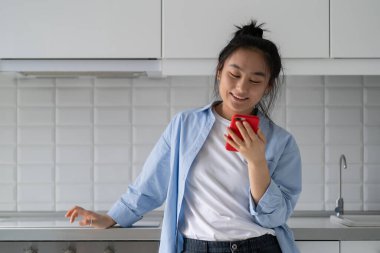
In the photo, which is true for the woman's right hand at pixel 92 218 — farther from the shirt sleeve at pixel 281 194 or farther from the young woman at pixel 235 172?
the shirt sleeve at pixel 281 194

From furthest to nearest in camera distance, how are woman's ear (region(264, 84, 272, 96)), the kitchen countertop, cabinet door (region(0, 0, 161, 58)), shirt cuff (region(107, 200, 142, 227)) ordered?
1. cabinet door (region(0, 0, 161, 58))
2. the kitchen countertop
3. shirt cuff (region(107, 200, 142, 227))
4. woman's ear (region(264, 84, 272, 96))

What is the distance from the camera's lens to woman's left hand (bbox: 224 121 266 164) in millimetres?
1189

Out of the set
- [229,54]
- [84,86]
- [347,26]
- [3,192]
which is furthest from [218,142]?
[3,192]

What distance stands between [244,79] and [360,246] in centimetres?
83

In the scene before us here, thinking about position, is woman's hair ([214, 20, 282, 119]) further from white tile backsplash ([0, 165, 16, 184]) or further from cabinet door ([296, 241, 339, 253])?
white tile backsplash ([0, 165, 16, 184])

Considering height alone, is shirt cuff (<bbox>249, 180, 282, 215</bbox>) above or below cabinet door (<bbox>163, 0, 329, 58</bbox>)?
below

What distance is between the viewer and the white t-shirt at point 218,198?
4.04ft

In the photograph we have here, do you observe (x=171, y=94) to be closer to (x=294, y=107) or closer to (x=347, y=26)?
(x=294, y=107)

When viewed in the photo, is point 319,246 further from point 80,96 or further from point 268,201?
point 80,96

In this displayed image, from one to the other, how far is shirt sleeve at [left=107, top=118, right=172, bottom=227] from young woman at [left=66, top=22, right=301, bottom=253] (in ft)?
0.17

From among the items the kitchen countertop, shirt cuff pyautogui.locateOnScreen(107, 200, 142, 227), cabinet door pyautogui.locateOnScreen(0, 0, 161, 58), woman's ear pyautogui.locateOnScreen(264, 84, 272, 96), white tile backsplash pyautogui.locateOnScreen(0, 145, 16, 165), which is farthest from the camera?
white tile backsplash pyautogui.locateOnScreen(0, 145, 16, 165)

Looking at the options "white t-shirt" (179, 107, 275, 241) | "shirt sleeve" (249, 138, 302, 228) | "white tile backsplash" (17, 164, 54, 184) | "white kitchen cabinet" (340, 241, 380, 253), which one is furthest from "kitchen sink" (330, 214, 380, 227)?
"white tile backsplash" (17, 164, 54, 184)

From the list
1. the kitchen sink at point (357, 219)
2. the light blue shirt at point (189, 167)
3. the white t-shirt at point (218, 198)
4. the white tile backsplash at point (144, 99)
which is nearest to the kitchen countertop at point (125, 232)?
the kitchen sink at point (357, 219)

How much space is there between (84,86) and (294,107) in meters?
0.93
